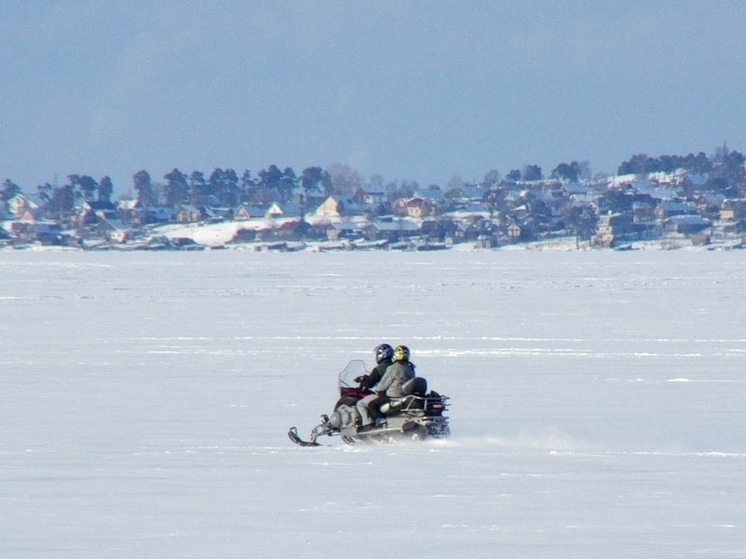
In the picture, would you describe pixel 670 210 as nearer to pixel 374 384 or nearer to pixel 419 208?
pixel 419 208

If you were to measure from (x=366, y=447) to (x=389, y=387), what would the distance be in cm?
55

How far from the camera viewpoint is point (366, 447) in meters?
11.9

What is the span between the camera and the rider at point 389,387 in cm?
1169

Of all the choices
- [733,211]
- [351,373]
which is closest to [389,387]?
[351,373]

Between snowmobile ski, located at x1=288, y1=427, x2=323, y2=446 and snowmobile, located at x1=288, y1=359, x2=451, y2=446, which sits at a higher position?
snowmobile, located at x1=288, y1=359, x2=451, y2=446

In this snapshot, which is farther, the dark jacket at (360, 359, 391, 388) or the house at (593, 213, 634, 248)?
the house at (593, 213, 634, 248)

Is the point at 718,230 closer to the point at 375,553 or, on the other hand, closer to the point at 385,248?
the point at 385,248

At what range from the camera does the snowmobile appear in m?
11.6

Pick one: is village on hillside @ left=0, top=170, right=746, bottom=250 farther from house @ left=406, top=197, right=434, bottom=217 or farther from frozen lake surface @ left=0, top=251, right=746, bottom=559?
frozen lake surface @ left=0, top=251, right=746, bottom=559

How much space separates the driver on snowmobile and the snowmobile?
31mm

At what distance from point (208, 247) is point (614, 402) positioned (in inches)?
5884

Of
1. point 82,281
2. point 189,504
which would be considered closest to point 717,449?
point 189,504

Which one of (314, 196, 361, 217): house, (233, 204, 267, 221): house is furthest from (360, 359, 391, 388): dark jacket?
(314, 196, 361, 217): house

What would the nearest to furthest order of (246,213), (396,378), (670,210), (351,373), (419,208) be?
1. (396,378)
2. (351,373)
3. (670,210)
4. (246,213)
5. (419,208)
